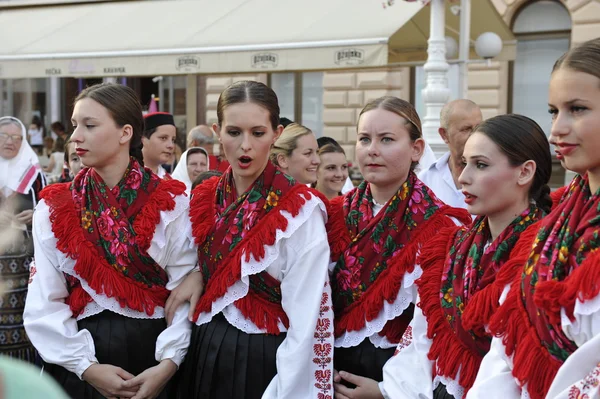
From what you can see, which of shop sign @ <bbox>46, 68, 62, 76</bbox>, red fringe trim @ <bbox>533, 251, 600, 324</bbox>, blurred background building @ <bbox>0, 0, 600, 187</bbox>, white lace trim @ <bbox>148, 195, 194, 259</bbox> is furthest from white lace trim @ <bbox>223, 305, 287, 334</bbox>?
shop sign @ <bbox>46, 68, 62, 76</bbox>

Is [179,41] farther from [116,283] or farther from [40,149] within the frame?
[116,283]

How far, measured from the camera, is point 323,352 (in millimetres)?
2732

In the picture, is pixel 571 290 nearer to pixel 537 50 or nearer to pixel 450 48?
pixel 450 48

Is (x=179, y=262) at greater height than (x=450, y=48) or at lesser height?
lesser

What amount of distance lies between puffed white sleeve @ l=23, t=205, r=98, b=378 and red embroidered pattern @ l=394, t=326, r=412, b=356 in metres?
1.14

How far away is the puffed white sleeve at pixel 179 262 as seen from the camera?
2.86 m

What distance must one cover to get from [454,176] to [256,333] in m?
1.68

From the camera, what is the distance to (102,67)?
1089 cm

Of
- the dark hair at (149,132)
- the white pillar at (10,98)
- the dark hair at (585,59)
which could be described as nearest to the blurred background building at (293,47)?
the white pillar at (10,98)

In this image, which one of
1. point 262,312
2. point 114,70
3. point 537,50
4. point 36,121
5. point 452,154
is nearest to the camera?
point 262,312

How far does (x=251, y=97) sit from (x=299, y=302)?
81cm

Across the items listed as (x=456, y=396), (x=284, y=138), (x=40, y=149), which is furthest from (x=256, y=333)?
(x=40, y=149)

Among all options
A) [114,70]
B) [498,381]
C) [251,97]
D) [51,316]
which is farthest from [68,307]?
[114,70]

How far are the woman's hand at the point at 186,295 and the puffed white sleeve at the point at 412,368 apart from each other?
782mm
